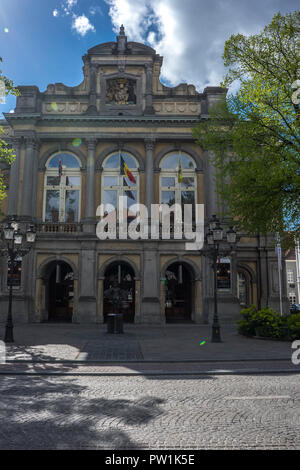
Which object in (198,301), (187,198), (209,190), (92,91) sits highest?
(92,91)

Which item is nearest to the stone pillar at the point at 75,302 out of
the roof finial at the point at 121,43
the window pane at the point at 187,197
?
the window pane at the point at 187,197

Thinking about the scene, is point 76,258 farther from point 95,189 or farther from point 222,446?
point 222,446

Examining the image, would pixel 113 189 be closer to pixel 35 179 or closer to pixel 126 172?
pixel 126 172

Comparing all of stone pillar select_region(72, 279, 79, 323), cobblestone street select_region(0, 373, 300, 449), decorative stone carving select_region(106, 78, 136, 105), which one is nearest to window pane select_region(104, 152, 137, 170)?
decorative stone carving select_region(106, 78, 136, 105)

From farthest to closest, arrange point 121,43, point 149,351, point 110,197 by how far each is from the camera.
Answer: point 121,43 → point 110,197 → point 149,351

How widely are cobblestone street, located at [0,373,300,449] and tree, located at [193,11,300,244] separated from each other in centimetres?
877

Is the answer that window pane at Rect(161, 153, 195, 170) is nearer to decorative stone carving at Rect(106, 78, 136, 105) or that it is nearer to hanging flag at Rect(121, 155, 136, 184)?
hanging flag at Rect(121, 155, 136, 184)

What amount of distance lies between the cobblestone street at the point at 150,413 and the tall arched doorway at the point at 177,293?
18.0m

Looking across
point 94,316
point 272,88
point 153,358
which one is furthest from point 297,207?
point 94,316

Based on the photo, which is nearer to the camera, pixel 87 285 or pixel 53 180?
pixel 87 285

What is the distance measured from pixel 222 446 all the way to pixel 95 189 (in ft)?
75.7

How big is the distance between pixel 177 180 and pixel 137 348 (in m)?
15.6

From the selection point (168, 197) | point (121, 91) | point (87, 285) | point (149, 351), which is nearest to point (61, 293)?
point (87, 285)

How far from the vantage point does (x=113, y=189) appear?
26922mm
